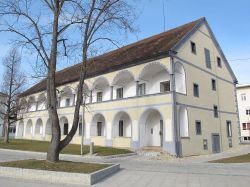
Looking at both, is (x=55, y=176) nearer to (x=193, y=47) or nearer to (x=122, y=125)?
(x=122, y=125)

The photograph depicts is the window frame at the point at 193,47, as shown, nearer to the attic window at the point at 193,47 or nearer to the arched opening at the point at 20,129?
the attic window at the point at 193,47

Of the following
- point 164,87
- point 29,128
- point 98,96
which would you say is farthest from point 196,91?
point 29,128

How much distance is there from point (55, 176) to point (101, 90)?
22381 millimetres

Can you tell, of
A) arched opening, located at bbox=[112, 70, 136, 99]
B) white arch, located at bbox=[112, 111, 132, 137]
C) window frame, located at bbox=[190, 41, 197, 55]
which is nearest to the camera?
window frame, located at bbox=[190, 41, 197, 55]

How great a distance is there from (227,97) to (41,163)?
25.0m

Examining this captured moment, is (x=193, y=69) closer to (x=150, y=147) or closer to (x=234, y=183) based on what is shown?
(x=150, y=147)

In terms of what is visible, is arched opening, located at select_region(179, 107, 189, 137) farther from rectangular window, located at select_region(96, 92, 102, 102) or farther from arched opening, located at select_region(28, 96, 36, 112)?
arched opening, located at select_region(28, 96, 36, 112)

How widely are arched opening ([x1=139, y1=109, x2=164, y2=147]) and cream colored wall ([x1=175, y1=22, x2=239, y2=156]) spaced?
2904mm

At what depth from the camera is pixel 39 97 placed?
41.1 m


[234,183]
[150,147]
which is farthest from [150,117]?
[234,183]

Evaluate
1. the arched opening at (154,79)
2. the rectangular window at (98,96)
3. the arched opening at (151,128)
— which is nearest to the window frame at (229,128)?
the arched opening at (151,128)

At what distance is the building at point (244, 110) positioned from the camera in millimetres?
54747

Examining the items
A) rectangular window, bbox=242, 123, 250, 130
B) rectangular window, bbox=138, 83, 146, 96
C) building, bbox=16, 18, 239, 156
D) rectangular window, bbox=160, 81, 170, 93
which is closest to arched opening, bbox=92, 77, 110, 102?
building, bbox=16, 18, 239, 156

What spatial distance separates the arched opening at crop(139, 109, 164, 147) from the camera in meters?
24.3
